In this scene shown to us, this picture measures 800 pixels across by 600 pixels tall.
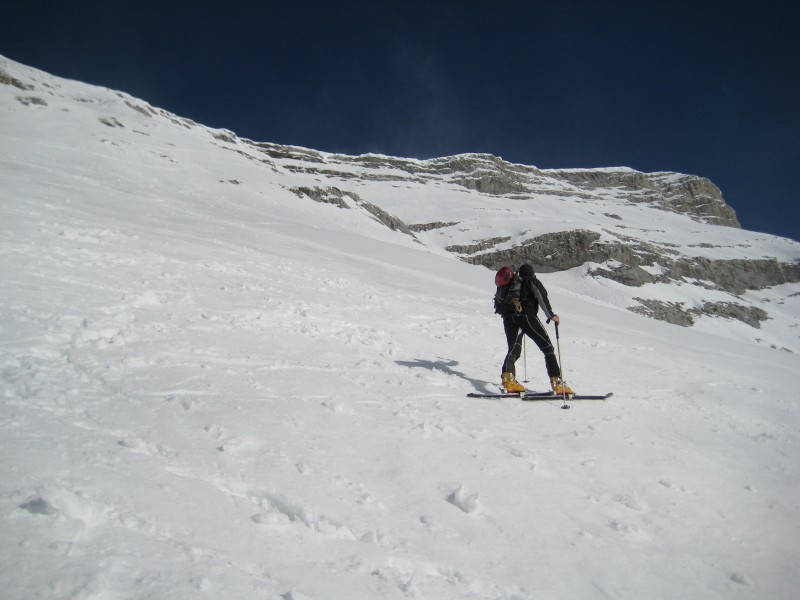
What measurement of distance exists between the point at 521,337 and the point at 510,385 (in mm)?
954

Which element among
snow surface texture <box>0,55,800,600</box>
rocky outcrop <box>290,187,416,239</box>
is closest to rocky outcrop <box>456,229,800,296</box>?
rocky outcrop <box>290,187,416,239</box>

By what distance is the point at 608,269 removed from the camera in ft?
194

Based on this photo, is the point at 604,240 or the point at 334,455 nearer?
the point at 334,455

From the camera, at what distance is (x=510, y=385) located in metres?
6.56

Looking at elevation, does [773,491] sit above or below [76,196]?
below

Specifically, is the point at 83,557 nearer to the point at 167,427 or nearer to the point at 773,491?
the point at 167,427

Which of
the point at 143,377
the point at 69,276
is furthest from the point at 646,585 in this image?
the point at 69,276

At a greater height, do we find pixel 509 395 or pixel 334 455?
pixel 509 395

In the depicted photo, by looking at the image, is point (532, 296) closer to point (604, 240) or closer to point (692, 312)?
point (692, 312)

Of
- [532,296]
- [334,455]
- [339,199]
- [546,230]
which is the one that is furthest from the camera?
[546,230]

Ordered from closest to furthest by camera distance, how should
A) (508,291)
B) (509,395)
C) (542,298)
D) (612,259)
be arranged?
(509,395) < (542,298) < (508,291) < (612,259)

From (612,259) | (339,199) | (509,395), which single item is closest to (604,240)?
(612,259)

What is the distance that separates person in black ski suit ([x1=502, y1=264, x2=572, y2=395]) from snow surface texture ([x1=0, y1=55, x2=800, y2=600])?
0.63m

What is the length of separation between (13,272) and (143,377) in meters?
4.17
